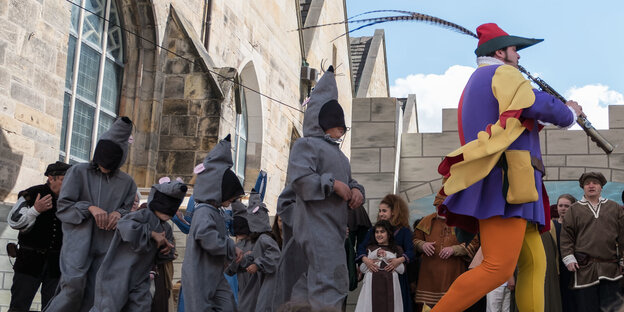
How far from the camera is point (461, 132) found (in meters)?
6.32

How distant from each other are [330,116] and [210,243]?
1462 millimetres

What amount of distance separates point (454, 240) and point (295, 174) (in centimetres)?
334

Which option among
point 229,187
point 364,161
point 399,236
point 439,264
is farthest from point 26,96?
point 439,264

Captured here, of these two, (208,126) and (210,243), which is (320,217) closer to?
(210,243)

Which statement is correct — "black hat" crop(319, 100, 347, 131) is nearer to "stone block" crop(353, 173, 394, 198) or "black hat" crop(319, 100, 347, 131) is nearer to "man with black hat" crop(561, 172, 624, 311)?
"man with black hat" crop(561, 172, 624, 311)

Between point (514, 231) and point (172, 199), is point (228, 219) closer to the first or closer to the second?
point (172, 199)

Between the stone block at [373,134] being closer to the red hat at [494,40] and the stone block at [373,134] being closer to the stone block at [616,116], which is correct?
the stone block at [616,116]

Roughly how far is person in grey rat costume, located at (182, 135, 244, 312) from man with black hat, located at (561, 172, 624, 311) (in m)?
3.40

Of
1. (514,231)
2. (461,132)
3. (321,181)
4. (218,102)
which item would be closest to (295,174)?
(321,181)

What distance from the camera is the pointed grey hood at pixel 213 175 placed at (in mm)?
7609

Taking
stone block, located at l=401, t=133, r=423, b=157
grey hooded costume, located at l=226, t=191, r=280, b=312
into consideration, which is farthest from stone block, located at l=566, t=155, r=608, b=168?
grey hooded costume, located at l=226, t=191, r=280, b=312

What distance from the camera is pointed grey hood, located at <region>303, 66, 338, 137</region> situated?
683cm

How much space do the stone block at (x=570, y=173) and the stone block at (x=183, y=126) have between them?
704 centimetres

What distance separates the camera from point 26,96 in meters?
11.9
